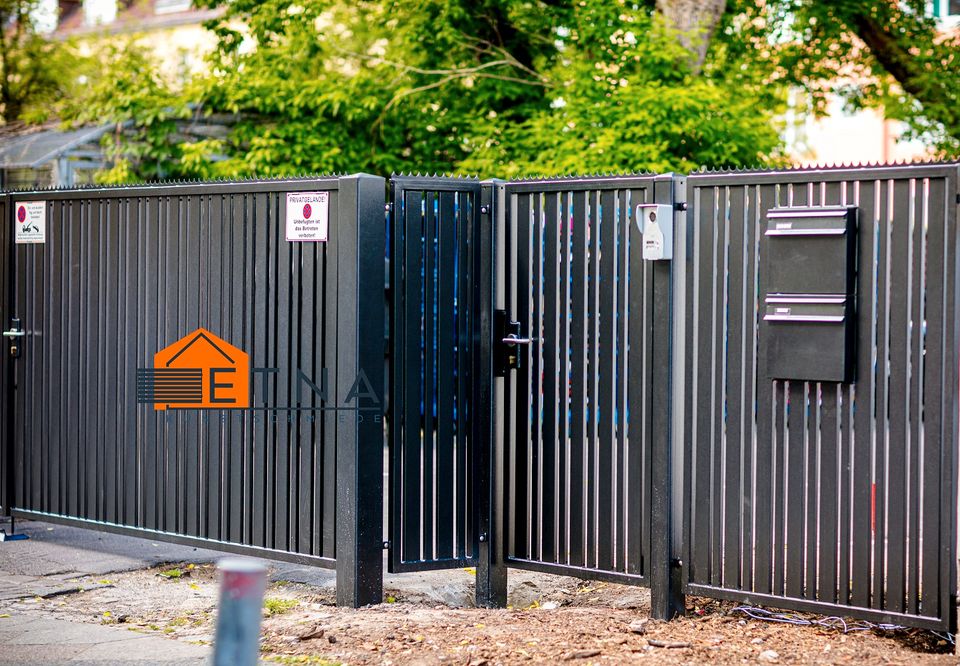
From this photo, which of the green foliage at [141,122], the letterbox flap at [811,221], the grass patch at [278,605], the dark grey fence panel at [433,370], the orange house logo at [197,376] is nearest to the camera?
the letterbox flap at [811,221]

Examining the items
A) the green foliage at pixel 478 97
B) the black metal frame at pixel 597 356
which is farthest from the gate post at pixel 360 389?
the green foliage at pixel 478 97

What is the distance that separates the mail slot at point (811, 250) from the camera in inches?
208

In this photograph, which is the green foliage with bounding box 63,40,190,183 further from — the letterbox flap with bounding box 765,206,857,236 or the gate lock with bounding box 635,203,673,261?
the letterbox flap with bounding box 765,206,857,236

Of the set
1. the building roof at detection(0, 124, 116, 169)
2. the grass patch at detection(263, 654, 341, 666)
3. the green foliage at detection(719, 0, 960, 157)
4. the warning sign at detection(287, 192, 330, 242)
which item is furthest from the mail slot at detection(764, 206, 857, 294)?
the green foliage at detection(719, 0, 960, 157)

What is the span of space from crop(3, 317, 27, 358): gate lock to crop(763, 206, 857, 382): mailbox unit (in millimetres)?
4904

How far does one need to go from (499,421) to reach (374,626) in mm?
1280

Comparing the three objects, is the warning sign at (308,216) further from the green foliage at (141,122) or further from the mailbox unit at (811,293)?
the green foliage at (141,122)

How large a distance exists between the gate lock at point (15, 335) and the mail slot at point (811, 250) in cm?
492

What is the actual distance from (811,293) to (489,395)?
5.87ft

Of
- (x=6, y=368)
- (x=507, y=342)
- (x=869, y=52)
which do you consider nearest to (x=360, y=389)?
(x=507, y=342)

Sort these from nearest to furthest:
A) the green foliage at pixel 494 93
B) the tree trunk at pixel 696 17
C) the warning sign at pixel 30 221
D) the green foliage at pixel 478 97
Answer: the warning sign at pixel 30 221
the green foliage at pixel 478 97
the green foliage at pixel 494 93
the tree trunk at pixel 696 17

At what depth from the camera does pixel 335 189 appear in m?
6.24

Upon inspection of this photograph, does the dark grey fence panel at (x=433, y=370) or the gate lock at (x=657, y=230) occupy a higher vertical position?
the gate lock at (x=657, y=230)

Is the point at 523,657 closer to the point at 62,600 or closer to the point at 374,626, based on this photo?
the point at 374,626
